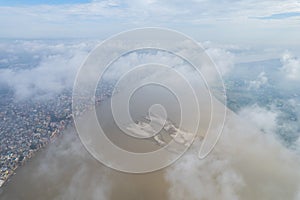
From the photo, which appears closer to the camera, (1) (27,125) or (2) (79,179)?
(2) (79,179)

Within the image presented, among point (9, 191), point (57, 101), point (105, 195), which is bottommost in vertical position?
point (57, 101)

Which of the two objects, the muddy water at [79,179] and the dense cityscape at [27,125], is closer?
the muddy water at [79,179]

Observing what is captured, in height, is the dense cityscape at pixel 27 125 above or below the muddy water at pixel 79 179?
below

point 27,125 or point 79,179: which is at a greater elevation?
point 79,179

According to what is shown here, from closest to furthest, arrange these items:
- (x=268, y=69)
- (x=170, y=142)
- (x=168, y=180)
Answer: (x=168, y=180)
(x=170, y=142)
(x=268, y=69)

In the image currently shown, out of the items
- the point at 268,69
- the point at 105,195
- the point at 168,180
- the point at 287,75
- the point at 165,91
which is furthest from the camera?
the point at 268,69

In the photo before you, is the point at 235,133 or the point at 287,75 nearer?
the point at 235,133

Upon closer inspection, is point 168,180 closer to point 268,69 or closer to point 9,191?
point 9,191

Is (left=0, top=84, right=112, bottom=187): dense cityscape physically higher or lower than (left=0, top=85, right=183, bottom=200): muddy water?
lower

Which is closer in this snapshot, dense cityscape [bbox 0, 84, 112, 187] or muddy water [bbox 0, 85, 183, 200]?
muddy water [bbox 0, 85, 183, 200]

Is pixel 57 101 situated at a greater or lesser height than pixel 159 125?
lesser

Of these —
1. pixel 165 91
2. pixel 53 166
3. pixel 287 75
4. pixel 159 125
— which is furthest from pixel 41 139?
pixel 287 75
